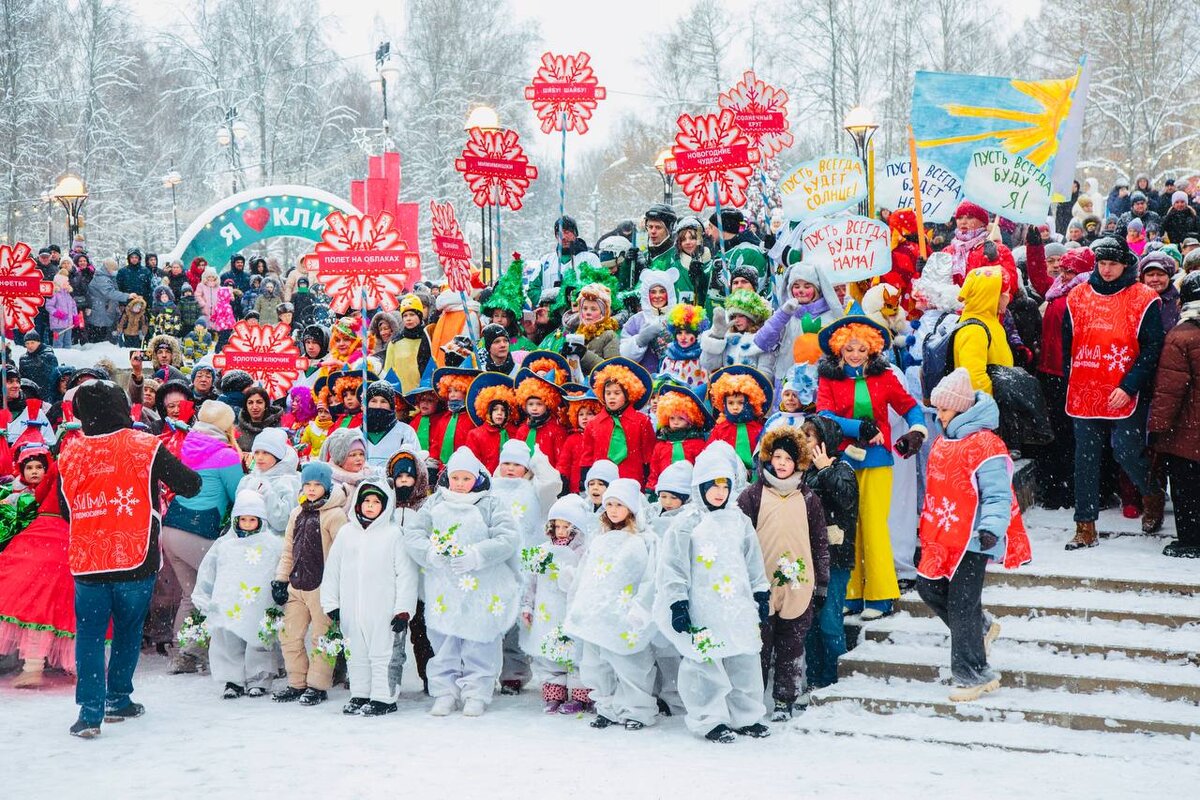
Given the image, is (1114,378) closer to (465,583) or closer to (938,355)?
(938,355)

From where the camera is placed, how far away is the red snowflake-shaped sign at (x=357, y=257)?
9.27 m

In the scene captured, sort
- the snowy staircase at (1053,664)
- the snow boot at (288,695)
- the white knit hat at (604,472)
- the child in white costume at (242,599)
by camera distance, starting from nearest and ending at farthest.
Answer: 1. the snowy staircase at (1053,664)
2. the white knit hat at (604,472)
3. the snow boot at (288,695)
4. the child in white costume at (242,599)

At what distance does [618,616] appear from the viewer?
7219mm

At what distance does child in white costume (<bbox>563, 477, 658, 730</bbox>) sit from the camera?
23.6ft

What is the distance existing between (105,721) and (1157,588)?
19.9ft

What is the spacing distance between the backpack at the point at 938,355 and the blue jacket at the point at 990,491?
4.94 feet

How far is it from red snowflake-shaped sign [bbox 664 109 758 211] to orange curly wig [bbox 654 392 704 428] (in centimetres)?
342

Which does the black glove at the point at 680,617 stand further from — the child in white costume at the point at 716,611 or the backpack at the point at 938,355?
the backpack at the point at 938,355

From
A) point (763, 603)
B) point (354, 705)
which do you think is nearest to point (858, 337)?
point (763, 603)

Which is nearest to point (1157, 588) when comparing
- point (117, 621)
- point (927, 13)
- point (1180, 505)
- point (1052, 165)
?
point (1180, 505)

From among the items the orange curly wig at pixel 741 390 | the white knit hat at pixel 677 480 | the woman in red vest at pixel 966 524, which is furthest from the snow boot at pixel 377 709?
the woman in red vest at pixel 966 524

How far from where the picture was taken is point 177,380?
9.88m

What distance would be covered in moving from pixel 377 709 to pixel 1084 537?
15.1ft

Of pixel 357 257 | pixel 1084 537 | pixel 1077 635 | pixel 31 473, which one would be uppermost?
pixel 357 257
